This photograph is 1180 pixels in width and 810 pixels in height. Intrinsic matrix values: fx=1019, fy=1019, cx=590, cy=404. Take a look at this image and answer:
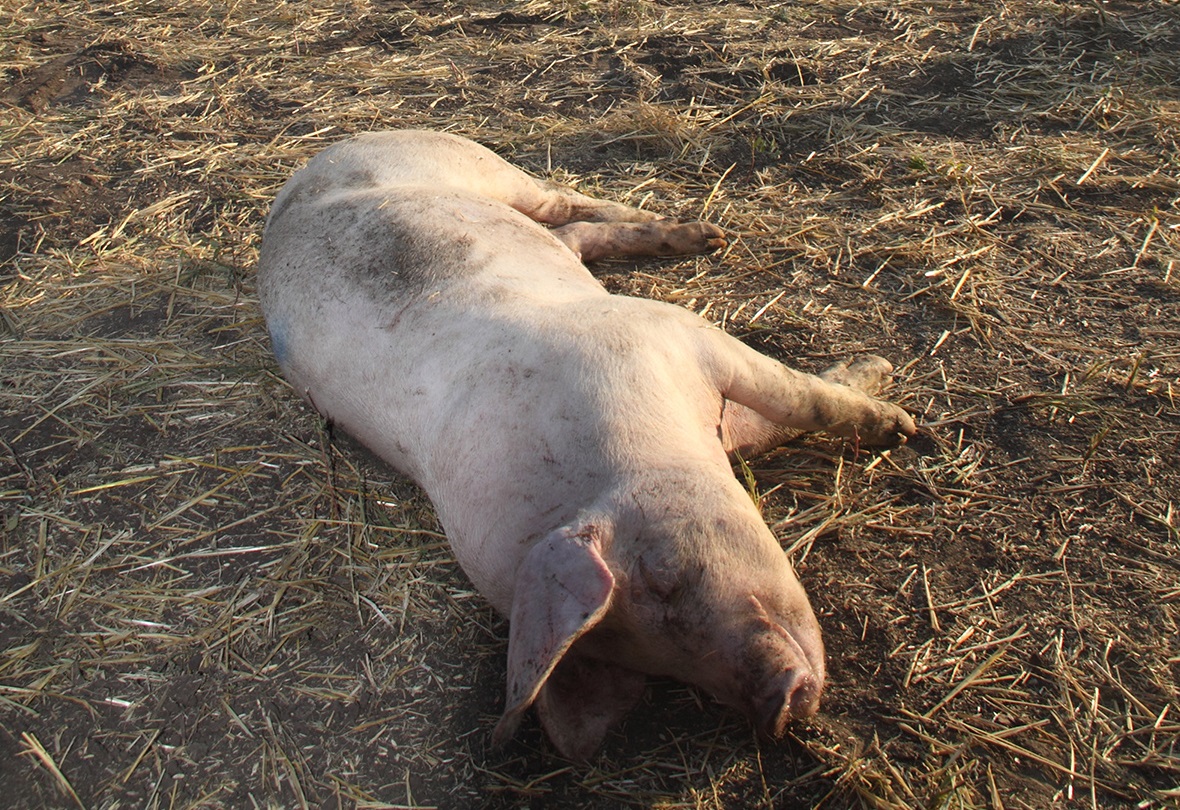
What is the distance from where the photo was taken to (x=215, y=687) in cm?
296

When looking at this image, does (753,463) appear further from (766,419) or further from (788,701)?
(788,701)

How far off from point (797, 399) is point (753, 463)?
0.98ft

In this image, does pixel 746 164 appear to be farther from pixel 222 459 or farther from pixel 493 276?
pixel 222 459

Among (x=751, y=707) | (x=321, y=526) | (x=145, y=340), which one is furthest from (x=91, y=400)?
(x=751, y=707)

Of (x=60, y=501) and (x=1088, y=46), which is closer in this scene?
(x=60, y=501)

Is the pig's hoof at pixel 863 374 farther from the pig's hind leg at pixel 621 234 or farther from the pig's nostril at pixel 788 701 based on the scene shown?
the pig's nostril at pixel 788 701

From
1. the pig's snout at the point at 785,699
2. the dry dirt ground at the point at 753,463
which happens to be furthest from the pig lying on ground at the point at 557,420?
the dry dirt ground at the point at 753,463

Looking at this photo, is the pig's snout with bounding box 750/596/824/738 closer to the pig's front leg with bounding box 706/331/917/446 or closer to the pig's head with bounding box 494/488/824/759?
the pig's head with bounding box 494/488/824/759

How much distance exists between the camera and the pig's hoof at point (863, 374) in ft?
11.7

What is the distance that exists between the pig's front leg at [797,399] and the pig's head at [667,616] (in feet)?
2.14

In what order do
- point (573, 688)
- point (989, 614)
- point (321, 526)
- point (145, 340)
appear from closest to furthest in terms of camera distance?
point (573, 688) → point (989, 614) → point (321, 526) → point (145, 340)

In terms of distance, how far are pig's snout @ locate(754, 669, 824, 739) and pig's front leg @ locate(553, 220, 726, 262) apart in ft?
8.06

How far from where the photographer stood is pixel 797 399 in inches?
128

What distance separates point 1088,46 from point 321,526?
199 inches
